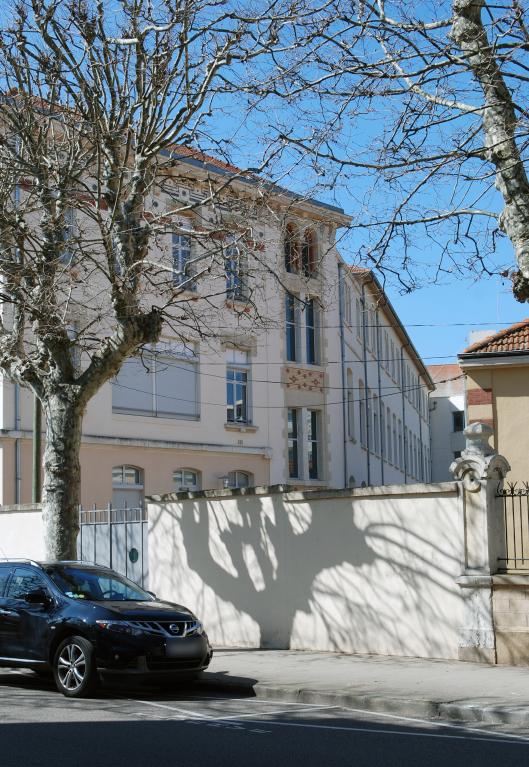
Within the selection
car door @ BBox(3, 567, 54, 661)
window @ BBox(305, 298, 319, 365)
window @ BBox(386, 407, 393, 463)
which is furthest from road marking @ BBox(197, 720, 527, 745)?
window @ BBox(386, 407, 393, 463)

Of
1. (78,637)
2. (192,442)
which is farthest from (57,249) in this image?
(192,442)

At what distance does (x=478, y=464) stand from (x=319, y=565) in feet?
10.4

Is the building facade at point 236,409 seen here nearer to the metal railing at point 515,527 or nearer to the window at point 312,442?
the window at point 312,442

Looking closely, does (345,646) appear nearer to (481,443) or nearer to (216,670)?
(216,670)

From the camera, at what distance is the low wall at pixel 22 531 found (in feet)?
67.4

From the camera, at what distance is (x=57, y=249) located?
1611cm

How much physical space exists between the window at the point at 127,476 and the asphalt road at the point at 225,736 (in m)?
18.6

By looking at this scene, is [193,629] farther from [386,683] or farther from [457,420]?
[457,420]

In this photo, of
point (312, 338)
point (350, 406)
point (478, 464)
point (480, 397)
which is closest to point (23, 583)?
point (478, 464)

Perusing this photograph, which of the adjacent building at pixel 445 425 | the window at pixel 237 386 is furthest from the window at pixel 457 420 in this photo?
the window at pixel 237 386

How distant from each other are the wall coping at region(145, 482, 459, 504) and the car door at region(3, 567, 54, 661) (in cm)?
439

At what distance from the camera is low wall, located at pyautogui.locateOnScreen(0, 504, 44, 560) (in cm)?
2053

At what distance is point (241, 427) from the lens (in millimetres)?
33656

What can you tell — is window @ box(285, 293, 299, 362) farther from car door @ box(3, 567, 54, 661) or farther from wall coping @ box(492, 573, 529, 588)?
car door @ box(3, 567, 54, 661)
